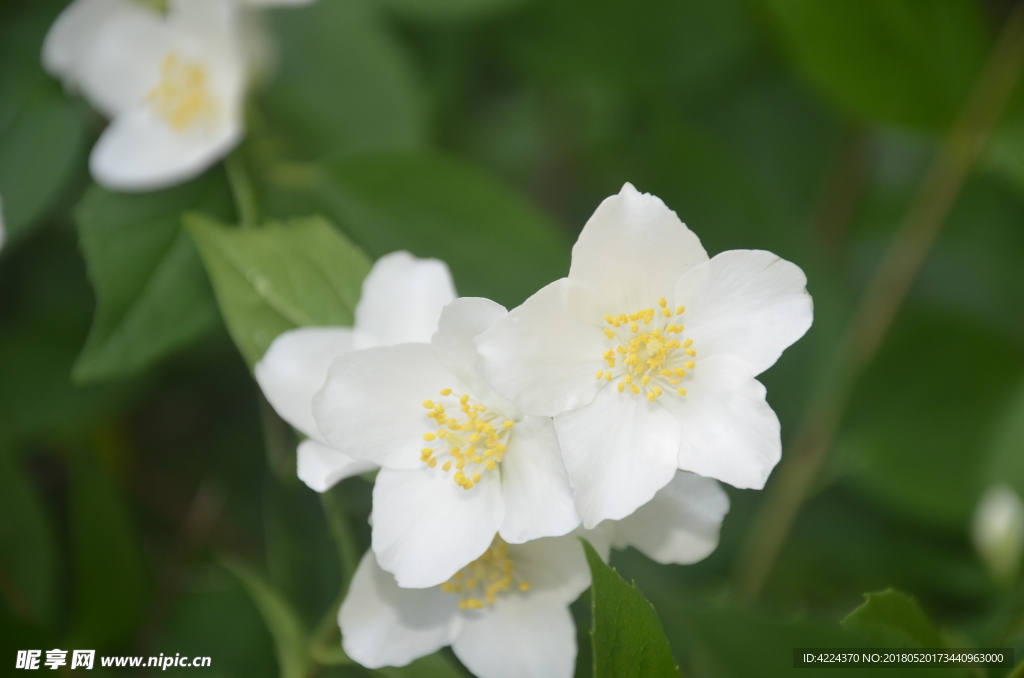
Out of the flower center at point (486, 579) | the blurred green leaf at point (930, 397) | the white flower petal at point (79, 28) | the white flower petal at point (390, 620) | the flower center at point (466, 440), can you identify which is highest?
the white flower petal at point (79, 28)

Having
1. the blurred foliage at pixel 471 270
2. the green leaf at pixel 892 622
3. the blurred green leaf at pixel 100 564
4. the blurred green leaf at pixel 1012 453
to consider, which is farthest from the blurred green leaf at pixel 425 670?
the blurred green leaf at pixel 1012 453

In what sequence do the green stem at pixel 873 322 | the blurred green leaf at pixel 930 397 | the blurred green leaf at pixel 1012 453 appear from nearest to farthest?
the blurred green leaf at pixel 1012 453, the green stem at pixel 873 322, the blurred green leaf at pixel 930 397

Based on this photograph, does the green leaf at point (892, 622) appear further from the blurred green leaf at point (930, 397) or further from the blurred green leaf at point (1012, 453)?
the blurred green leaf at point (930, 397)

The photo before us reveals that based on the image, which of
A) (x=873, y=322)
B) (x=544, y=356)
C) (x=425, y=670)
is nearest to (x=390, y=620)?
(x=425, y=670)

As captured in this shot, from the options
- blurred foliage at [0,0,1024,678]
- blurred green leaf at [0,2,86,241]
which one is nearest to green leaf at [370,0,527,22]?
blurred foliage at [0,0,1024,678]

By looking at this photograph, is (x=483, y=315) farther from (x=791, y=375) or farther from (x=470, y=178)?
(x=791, y=375)

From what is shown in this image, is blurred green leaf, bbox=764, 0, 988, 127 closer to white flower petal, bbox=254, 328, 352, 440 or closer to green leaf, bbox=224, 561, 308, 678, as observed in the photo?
white flower petal, bbox=254, 328, 352, 440
